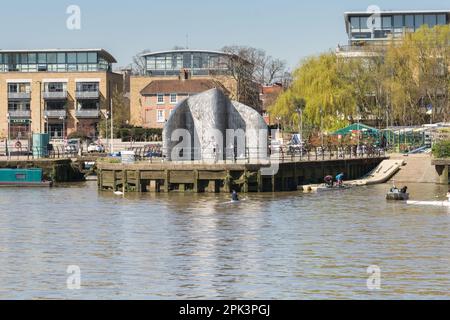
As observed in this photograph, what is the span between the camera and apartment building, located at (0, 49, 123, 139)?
164 m

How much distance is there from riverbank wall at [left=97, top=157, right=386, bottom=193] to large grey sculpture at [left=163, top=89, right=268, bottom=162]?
3335mm

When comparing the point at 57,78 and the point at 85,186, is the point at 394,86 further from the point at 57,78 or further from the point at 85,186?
the point at 57,78

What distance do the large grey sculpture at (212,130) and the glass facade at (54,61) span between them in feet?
267

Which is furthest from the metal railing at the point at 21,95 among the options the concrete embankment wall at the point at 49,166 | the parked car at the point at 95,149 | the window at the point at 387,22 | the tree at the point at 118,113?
the concrete embankment wall at the point at 49,166

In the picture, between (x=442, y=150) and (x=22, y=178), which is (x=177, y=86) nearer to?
(x=22, y=178)

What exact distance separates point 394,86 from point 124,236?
241 ft

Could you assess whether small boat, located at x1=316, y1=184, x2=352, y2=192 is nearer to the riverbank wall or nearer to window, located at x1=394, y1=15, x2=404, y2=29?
the riverbank wall

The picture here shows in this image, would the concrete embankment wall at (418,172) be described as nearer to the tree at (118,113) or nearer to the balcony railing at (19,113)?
the tree at (118,113)

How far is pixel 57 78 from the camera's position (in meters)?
164

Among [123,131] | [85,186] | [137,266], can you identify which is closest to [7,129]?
[123,131]

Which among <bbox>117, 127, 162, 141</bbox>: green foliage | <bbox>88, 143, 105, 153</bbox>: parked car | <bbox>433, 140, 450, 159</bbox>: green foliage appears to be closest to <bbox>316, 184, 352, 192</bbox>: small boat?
<bbox>433, 140, 450, 159</bbox>: green foliage

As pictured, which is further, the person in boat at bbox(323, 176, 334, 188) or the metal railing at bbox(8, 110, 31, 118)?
the metal railing at bbox(8, 110, 31, 118)

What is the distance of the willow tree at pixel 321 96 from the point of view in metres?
128
